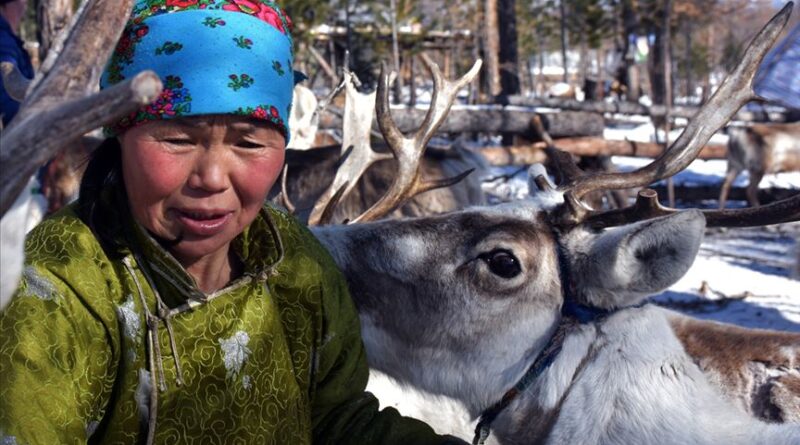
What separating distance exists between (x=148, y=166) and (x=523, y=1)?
28627mm

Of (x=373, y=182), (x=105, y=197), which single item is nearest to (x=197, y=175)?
(x=105, y=197)

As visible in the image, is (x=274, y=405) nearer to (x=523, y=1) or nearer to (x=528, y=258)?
(x=528, y=258)

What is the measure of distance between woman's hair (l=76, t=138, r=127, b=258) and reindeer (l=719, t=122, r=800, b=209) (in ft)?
38.4

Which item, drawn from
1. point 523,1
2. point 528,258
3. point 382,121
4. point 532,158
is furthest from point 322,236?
point 523,1

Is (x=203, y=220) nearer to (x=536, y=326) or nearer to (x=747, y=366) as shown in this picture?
(x=536, y=326)

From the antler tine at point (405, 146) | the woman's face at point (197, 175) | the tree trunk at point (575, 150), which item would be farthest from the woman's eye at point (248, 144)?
the tree trunk at point (575, 150)

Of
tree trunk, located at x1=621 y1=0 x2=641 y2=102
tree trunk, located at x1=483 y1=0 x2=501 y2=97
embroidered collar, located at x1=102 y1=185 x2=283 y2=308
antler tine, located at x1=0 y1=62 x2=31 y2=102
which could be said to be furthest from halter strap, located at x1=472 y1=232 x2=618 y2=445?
tree trunk, located at x1=621 y1=0 x2=641 y2=102

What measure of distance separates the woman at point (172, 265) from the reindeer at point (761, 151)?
1159cm

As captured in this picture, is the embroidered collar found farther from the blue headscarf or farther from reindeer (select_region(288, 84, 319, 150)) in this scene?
reindeer (select_region(288, 84, 319, 150))

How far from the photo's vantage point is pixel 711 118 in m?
3.15

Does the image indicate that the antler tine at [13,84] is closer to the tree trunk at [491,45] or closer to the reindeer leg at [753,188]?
the reindeer leg at [753,188]

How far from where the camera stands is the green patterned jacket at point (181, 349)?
1.54 metres

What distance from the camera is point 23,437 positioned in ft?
4.70

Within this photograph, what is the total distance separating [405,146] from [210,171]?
8.01 feet
